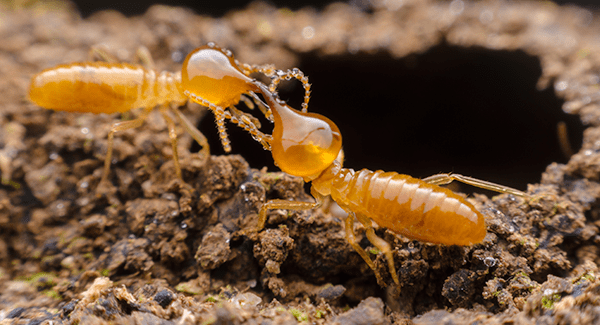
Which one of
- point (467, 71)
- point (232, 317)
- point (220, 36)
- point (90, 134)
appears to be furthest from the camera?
point (220, 36)

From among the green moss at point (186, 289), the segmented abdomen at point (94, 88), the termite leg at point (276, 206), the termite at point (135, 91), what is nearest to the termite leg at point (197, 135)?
the termite at point (135, 91)

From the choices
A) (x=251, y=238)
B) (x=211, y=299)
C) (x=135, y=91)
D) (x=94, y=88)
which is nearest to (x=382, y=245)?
(x=251, y=238)

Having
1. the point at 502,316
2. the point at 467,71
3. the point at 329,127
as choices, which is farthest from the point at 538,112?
the point at 502,316

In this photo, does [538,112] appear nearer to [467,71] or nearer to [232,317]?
[467,71]

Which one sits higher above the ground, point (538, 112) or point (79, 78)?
point (538, 112)

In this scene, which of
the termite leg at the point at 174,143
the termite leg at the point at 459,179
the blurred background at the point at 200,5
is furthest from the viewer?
the blurred background at the point at 200,5

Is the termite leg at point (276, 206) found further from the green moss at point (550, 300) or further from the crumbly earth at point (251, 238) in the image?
the green moss at point (550, 300)

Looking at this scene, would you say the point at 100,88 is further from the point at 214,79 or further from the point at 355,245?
the point at 355,245
